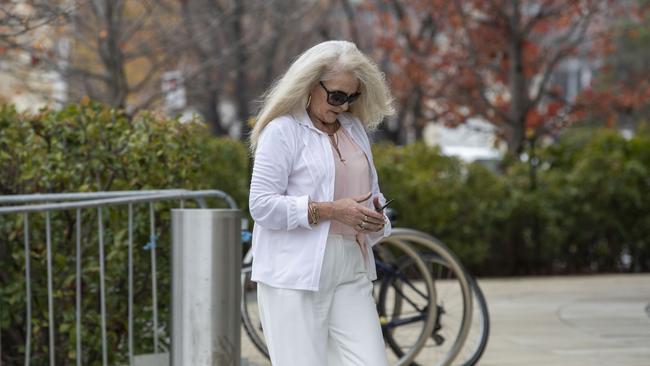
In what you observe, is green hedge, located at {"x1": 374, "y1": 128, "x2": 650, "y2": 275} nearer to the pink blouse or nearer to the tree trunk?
the tree trunk

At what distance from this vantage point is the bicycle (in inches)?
262

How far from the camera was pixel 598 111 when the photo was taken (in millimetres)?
20812

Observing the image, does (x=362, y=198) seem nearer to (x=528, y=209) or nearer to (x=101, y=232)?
(x=101, y=232)

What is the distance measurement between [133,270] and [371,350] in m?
2.87

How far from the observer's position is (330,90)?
441 cm

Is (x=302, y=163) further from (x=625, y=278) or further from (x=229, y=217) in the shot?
(x=625, y=278)

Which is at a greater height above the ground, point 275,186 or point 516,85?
point 516,85

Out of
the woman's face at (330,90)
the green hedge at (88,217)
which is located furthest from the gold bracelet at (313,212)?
the green hedge at (88,217)

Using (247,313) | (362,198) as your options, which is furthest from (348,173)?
(247,313)

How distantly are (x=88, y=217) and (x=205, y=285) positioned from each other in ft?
6.06

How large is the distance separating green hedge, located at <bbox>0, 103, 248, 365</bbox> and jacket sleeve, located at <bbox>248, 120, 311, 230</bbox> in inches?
98.6

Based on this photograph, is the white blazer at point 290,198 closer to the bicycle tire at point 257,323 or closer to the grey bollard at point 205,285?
the grey bollard at point 205,285

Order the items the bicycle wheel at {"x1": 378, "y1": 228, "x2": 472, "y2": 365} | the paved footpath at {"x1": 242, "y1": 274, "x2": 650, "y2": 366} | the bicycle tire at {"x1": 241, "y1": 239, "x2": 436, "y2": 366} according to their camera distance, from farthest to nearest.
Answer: the paved footpath at {"x1": 242, "y1": 274, "x2": 650, "y2": 366}, the bicycle wheel at {"x1": 378, "y1": 228, "x2": 472, "y2": 365}, the bicycle tire at {"x1": 241, "y1": 239, "x2": 436, "y2": 366}

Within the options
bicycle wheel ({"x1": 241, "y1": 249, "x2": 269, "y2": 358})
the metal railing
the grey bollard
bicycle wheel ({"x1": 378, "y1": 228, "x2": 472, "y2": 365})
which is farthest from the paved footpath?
the grey bollard
